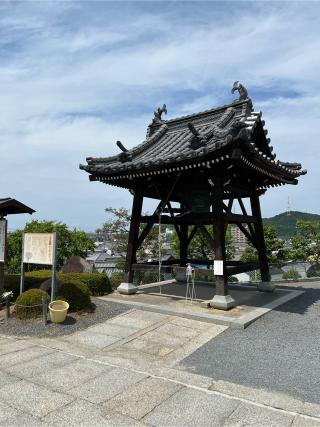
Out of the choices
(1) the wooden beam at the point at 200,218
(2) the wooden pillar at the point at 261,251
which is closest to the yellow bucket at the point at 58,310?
(1) the wooden beam at the point at 200,218

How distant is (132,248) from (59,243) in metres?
10.8

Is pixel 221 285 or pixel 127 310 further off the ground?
pixel 221 285

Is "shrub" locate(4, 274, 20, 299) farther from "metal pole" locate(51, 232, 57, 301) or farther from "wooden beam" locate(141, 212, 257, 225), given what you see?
"wooden beam" locate(141, 212, 257, 225)

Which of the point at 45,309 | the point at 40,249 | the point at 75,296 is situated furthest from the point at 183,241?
the point at 45,309

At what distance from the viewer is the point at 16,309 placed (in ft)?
29.9

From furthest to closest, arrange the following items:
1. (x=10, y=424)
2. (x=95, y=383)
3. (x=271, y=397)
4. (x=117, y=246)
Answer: (x=117, y=246), (x=95, y=383), (x=271, y=397), (x=10, y=424)

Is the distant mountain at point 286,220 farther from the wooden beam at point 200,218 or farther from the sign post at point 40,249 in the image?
the sign post at point 40,249

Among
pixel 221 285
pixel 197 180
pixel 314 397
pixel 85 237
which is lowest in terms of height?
pixel 314 397

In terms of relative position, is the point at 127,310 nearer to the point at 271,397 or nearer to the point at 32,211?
the point at 32,211

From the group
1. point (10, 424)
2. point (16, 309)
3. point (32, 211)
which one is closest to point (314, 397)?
point (10, 424)

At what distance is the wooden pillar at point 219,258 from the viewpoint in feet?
32.5

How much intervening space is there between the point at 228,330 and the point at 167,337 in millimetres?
1503

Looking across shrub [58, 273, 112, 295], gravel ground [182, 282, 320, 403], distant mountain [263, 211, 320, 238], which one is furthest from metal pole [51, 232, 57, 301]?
distant mountain [263, 211, 320, 238]

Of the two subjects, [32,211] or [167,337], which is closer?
[167,337]
